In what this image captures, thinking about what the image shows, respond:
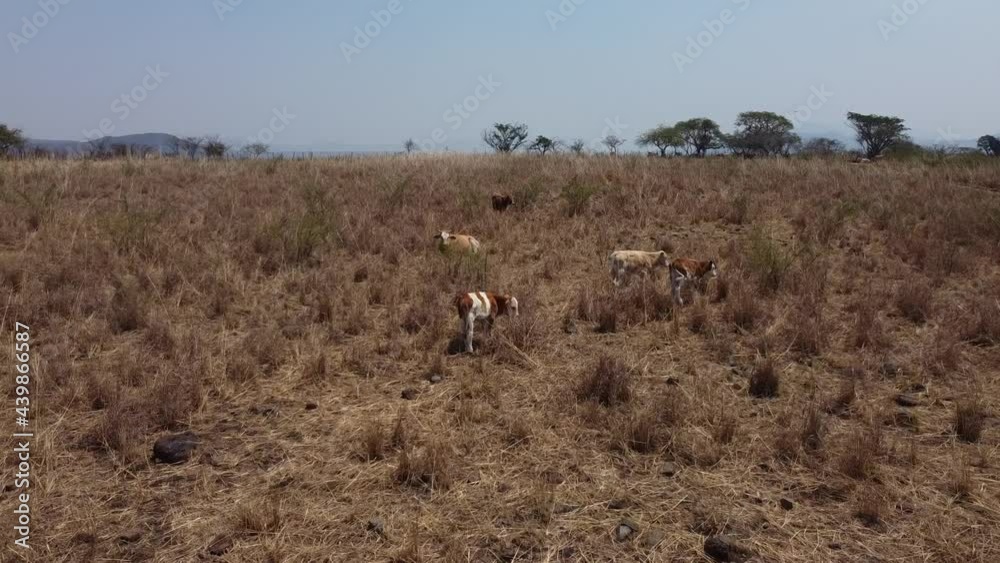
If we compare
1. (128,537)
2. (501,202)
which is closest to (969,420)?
(128,537)

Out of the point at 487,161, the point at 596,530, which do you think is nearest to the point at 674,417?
the point at 596,530

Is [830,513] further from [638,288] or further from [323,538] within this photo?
[638,288]

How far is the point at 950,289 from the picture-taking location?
6.75 m

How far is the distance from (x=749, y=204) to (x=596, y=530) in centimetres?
904

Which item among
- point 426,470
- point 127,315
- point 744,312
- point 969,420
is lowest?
point 426,470

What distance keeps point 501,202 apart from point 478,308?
6.26m

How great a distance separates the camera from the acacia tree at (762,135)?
3491 centimetres

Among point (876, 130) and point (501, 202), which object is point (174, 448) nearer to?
point (501, 202)

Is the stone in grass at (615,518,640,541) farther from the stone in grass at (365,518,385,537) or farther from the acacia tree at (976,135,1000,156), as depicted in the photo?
the acacia tree at (976,135,1000,156)

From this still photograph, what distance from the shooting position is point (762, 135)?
36406mm

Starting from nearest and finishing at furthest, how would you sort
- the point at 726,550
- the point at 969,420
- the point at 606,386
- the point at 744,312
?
1. the point at 726,550
2. the point at 969,420
3. the point at 606,386
4. the point at 744,312

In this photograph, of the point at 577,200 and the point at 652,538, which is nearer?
the point at 652,538

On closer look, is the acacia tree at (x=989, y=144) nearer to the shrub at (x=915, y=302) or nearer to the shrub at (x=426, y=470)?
the shrub at (x=915, y=302)

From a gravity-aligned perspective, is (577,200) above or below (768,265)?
above
